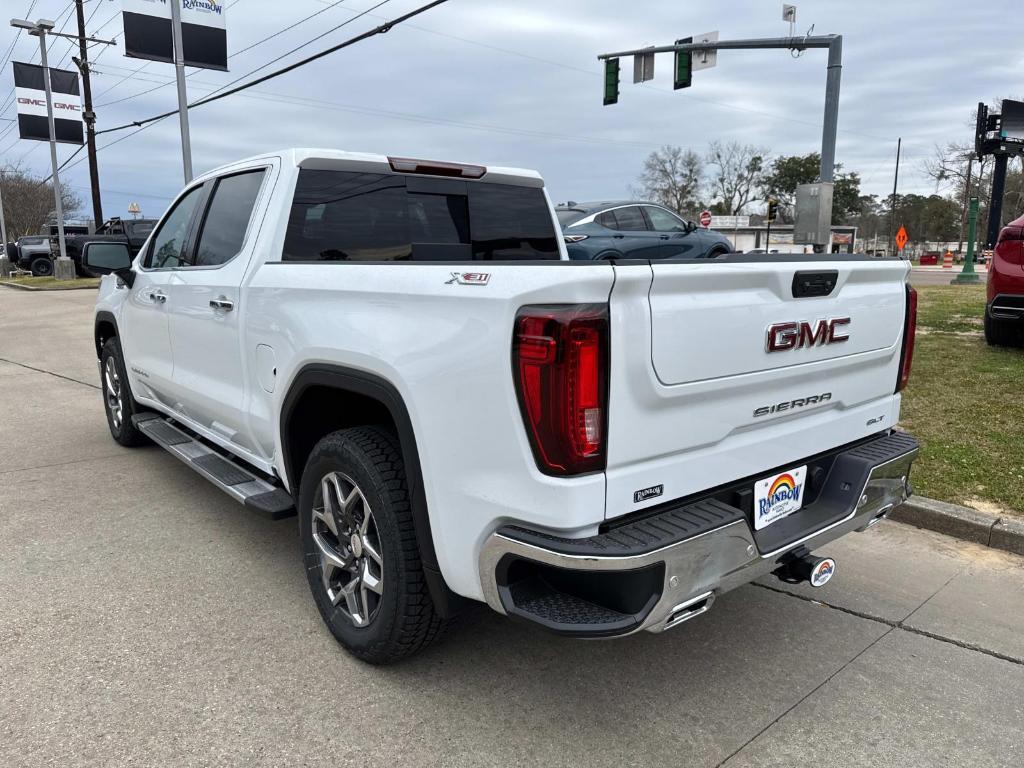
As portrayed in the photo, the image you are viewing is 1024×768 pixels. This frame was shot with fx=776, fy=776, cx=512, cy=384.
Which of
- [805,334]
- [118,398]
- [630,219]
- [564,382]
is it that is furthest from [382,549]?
[630,219]

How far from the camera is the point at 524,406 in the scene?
2086 mm

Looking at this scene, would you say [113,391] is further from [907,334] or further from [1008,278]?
[1008,278]

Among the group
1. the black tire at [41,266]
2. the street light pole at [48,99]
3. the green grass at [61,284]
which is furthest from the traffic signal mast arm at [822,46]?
the black tire at [41,266]

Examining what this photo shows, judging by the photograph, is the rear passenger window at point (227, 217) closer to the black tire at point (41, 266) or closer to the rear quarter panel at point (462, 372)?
the rear quarter panel at point (462, 372)

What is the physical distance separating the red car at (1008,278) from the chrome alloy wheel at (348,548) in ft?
24.2

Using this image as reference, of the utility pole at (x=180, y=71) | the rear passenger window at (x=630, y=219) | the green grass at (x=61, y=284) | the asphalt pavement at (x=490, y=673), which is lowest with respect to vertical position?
the asphalt pavement at (x=490, y=673)

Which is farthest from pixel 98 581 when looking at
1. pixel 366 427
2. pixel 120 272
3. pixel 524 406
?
pixel 524 406

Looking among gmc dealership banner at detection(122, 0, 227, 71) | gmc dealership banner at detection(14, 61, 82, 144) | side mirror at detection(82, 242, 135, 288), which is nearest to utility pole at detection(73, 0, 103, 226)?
gmc dealership banner at detection(14, 61, 82, 144)

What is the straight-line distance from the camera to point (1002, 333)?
8648mm

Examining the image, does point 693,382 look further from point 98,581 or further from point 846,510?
point 98,581

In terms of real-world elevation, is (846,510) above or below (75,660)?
above

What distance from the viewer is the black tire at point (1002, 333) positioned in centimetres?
856

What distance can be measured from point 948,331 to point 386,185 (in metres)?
9.10

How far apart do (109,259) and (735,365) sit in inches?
166
